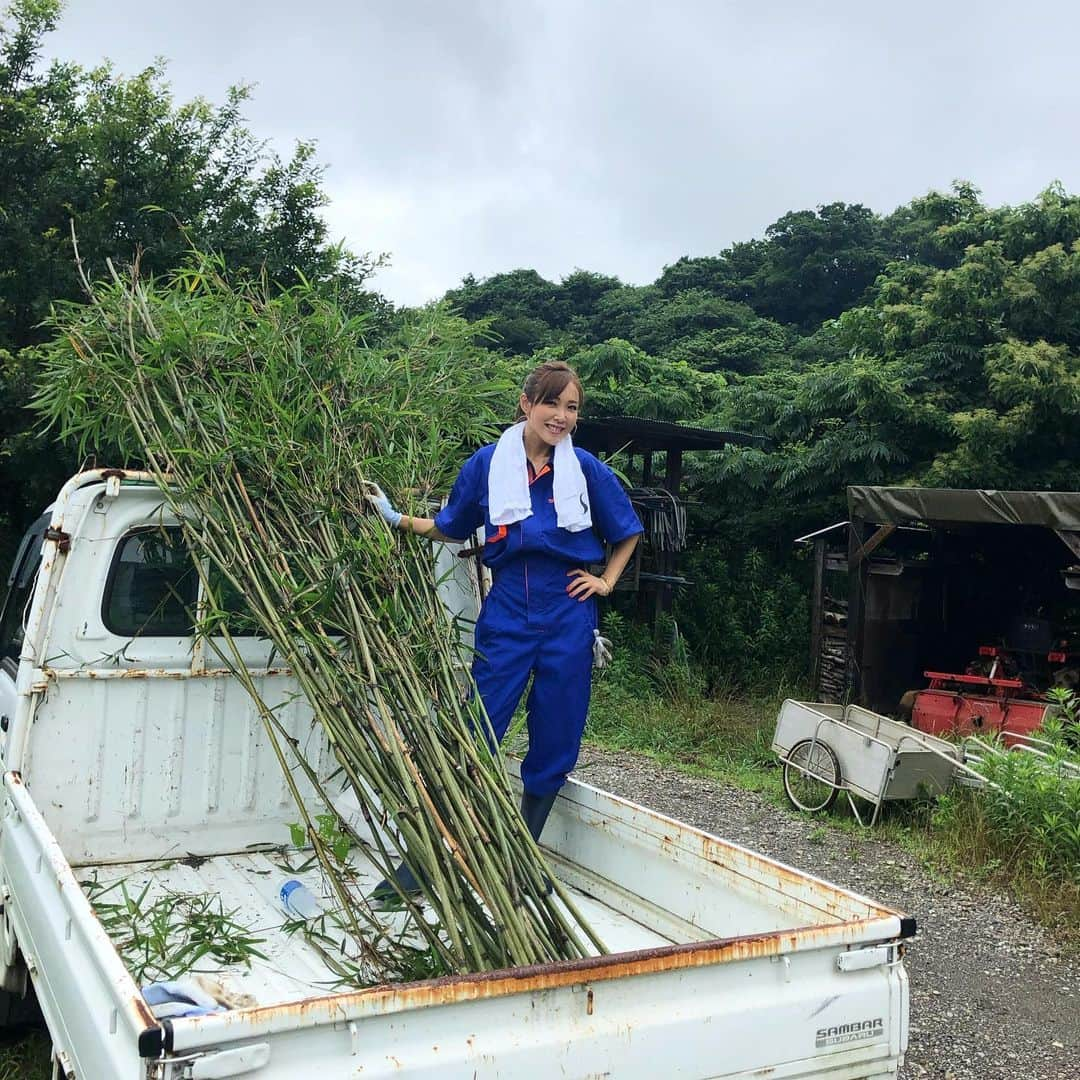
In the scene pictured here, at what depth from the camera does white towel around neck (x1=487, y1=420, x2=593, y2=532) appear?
3377mm

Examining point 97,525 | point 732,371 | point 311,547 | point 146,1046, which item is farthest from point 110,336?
point 732,371

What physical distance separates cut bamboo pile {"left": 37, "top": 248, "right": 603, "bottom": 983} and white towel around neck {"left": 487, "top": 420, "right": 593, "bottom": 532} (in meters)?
0.36

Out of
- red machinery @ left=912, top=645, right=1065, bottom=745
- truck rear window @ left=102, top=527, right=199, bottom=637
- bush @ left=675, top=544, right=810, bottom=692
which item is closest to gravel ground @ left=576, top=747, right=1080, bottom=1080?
red machinery @ left=912, top=645, right=1065, bottom=745

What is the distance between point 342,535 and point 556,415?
2.49ft

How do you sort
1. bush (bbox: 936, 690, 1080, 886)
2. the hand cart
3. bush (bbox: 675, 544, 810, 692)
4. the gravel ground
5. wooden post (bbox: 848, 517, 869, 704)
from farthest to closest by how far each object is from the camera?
1. bush (bbox: 675, 544, 810, 692)
2. wooden post (bbox: 848, 517, 869, 704)
3. the hand cart
4. bush (bbox: 936, 690, 1080, 886)
5. the gravel ground

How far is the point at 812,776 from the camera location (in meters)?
6.67

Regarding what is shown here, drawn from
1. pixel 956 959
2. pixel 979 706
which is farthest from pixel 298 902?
pixel 979 706

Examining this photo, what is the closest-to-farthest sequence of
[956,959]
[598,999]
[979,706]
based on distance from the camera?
[598,999] → [956,959] → [979,706]

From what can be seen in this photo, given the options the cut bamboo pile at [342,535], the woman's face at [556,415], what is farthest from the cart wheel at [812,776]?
the woman's face at [556,415]

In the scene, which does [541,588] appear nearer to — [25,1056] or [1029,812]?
[25,1056]

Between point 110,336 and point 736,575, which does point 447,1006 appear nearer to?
point 110,336

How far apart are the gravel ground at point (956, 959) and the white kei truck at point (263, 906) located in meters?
1.46

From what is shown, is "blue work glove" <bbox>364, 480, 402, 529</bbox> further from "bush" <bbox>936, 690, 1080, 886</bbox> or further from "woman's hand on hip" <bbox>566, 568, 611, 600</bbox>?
"bush" <bbox>936, 690, 1080, 886</bbox>

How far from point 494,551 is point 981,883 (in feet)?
11.5
